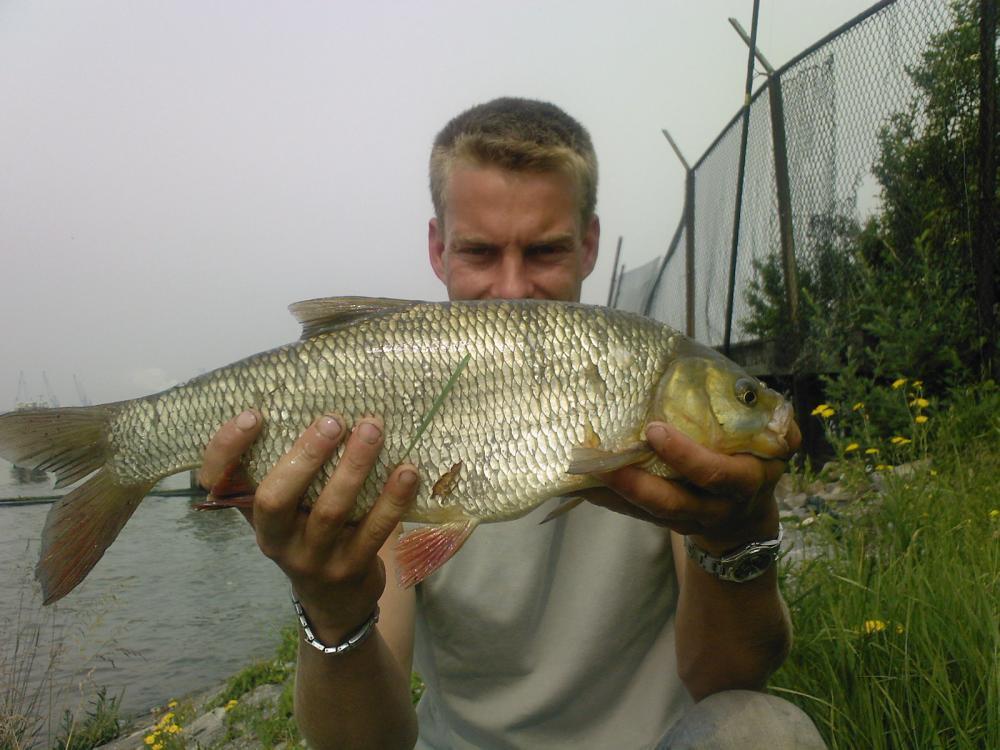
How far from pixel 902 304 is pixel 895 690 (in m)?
2.68

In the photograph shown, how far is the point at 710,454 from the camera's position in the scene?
148 cm

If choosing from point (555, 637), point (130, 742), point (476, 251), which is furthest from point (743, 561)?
point (130, 742)

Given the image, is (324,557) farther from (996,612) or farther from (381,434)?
(996,612)

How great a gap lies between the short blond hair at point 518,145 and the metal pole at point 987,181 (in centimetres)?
177

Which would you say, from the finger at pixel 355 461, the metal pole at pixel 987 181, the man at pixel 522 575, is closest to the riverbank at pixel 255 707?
the metal pole at pixel 987 181

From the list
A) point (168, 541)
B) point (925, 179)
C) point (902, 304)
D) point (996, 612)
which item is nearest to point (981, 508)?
point (996, 612)

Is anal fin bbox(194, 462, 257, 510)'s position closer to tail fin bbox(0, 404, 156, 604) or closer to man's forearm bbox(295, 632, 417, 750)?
tail fin bbox(0, 404, 156, 604)

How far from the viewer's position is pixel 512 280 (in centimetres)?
233

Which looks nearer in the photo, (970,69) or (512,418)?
(512,418)

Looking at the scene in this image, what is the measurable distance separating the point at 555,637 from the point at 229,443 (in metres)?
1.04

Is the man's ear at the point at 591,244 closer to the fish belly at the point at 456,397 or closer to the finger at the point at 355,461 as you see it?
the fish belly at the point at 456,397

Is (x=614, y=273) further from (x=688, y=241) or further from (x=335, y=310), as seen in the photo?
(x=335, y=310)

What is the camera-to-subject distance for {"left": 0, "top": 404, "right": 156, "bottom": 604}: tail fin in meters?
1.60

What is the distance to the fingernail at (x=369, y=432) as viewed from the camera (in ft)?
A: 4.98
